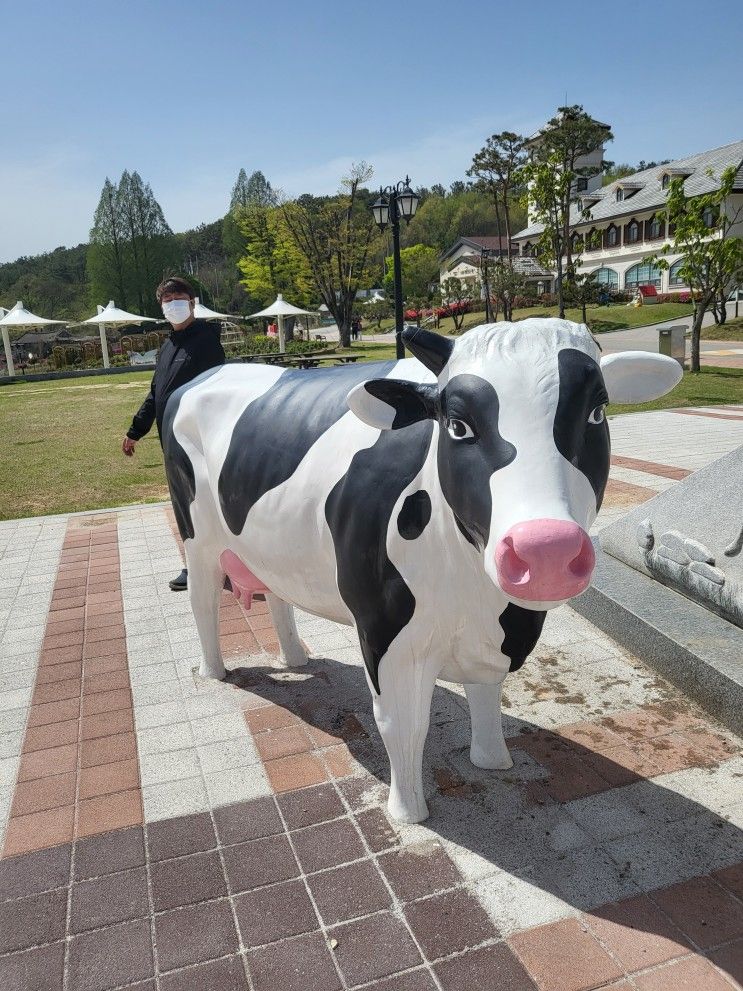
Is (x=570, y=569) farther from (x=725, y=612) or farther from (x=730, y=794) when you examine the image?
(x=725, y=612)

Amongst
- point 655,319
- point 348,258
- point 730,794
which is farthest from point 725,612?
point 348,258

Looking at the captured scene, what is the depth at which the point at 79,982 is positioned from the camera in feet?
6.45

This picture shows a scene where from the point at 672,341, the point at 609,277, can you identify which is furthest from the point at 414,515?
the point at 609,277

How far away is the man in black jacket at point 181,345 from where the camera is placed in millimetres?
3990

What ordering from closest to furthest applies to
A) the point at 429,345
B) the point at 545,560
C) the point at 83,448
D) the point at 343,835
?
the point at 545,560 < the point at 429,345 < the point at 343,835 < the point at 83,448

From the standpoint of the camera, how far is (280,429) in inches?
101

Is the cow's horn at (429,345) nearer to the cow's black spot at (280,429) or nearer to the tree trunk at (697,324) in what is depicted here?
the cow's black spot at (280,429)

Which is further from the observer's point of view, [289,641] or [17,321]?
[17,321]

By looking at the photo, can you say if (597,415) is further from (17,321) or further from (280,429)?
(17,321)

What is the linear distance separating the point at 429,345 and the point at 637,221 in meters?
46.7

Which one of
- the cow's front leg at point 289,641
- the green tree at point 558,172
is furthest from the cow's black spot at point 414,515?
the green tree at point 558,172

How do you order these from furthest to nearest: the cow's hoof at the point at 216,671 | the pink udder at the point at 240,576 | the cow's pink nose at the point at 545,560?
the cow's hoof at the point at 216,671, the pink udder at the point at 240,576, the cow's pink nose at the point at 545,560

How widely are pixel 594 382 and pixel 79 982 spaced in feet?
6.94

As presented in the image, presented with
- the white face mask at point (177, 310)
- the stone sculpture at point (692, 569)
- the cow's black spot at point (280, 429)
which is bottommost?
the stone sculpture at point (692, 569)
